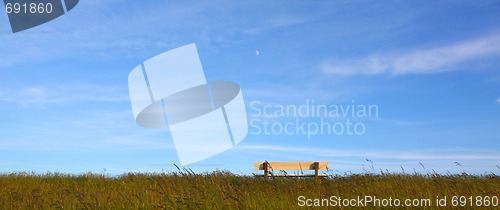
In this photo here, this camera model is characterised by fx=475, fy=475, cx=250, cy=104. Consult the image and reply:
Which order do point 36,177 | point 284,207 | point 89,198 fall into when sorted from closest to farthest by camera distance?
point 284,207 < point 89,198 < point 36,177

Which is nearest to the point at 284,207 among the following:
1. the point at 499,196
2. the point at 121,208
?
the point at 121,208

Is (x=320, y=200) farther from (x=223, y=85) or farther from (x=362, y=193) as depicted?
(x=223, y=85)

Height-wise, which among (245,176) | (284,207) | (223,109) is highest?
(223,109)

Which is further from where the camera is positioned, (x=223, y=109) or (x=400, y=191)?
(x=223, y=109)

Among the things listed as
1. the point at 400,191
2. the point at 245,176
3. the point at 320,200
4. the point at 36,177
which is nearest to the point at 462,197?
the point at 400,191

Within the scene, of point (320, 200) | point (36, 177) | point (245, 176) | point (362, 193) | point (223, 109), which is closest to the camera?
point (320, 200)

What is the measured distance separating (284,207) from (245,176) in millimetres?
5728

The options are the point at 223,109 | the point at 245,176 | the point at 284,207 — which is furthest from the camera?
the point at 245,176

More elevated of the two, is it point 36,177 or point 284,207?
point 36,177

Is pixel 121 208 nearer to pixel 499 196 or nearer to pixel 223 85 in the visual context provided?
pixel 223 85

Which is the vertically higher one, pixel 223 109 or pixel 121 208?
pixel 223 109

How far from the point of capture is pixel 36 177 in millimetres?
14156

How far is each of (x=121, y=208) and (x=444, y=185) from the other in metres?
6.01

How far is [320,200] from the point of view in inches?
295
